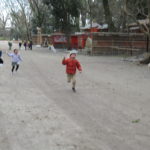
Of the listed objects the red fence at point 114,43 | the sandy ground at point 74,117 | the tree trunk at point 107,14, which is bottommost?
the sandy ground at point 74,117

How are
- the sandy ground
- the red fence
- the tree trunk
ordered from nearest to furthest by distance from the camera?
the sandy ground → the red fence → the tree trunk

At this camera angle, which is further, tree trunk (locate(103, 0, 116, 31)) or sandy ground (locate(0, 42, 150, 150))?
tree trunk (locate(103, 0, 116, 31))

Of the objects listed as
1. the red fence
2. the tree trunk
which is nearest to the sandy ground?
the red fence

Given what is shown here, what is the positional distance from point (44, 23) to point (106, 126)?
2691 inches

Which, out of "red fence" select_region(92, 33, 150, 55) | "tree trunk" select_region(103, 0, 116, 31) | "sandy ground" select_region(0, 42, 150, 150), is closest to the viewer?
"sandy ground" select_region(0, 42, 150, 150)

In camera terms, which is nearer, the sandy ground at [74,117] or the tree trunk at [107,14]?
the sandy ground at [74,117]

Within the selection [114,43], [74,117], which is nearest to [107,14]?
[114,43]

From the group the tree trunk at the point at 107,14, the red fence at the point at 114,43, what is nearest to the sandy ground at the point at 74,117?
the red fence at the point at 114,43

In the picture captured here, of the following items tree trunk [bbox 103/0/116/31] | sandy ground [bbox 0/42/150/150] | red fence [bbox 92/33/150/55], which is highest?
tree trunk [bbox 103/0/116/31]

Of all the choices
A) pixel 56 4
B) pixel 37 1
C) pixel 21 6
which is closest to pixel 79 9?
pixel 56 4

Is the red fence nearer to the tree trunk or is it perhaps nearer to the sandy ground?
the tree trunk

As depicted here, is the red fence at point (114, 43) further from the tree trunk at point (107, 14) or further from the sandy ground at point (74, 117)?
the sandy ground at point (74, 117)

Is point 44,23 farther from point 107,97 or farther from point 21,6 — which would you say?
point 107,97

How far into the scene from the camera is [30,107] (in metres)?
9.38
